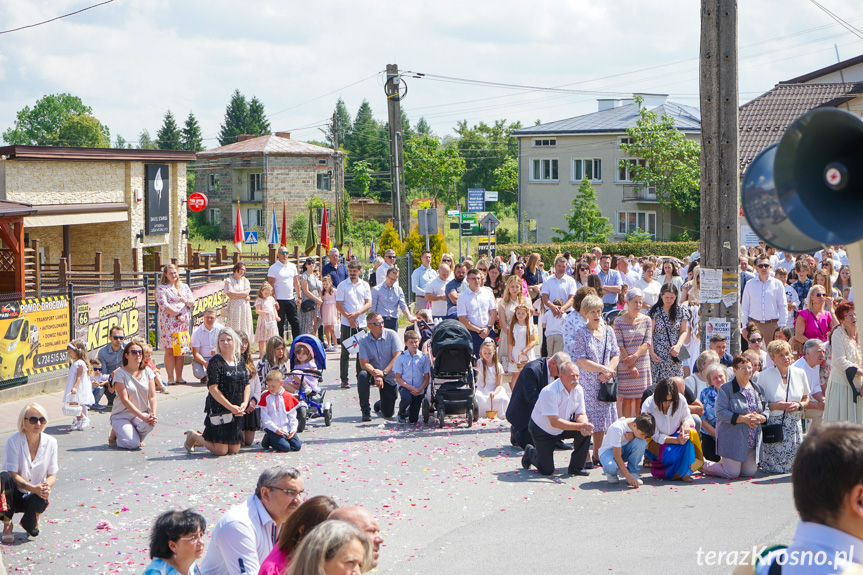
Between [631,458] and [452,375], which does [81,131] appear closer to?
[452,375]

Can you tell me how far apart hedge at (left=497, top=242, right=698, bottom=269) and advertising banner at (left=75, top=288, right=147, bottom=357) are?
3159 centimetres

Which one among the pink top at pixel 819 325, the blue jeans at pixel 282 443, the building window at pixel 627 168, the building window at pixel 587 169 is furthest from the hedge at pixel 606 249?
the blue jeans at pixel 282 443

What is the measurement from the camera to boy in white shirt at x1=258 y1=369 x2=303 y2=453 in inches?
450

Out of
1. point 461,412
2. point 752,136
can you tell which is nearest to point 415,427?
point 461,412

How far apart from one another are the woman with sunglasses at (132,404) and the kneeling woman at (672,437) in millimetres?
5977

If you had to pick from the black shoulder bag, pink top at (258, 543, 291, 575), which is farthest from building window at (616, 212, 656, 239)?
pink top at (258, 543, 291, 575)

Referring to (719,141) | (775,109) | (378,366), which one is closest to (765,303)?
(719,141)

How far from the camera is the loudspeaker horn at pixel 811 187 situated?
263 centimetres

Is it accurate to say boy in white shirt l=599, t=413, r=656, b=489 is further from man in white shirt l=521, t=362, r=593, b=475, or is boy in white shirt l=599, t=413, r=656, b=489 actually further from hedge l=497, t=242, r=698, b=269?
hedge l=497, t=242, r=698, b=269

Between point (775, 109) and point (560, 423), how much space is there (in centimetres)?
3424

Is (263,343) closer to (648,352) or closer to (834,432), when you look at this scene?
(648,352)

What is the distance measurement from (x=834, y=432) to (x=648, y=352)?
9.09 meters

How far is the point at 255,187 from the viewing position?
84.6 metres

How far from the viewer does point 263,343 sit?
17594 mm
